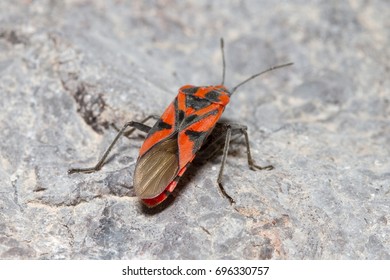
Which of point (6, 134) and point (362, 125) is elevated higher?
point (6, 134)

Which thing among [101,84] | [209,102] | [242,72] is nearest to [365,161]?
[209,102]

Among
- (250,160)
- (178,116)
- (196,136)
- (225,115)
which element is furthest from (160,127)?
(225,115)

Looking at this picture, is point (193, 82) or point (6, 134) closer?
point (6, 134)

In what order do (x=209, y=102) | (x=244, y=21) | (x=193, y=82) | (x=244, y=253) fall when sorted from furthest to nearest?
(x=244, y=21)
(x=193, y=82)
(x=209, y=102)
(x=244, y=253)

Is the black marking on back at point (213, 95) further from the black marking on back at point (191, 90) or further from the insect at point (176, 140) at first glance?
the black marking on back at point (191, 90)

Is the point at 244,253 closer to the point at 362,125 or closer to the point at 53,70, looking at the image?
the point at 362,125

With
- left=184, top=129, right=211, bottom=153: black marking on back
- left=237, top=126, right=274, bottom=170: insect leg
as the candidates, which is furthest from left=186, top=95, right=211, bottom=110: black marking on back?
left=237, top=126, right=274, bottom=170: insect leg

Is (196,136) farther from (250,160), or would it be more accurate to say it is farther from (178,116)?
(250,160)

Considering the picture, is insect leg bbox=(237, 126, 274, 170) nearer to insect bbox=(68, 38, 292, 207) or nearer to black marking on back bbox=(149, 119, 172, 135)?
insect bbox=(68, 38, 292, 207)
